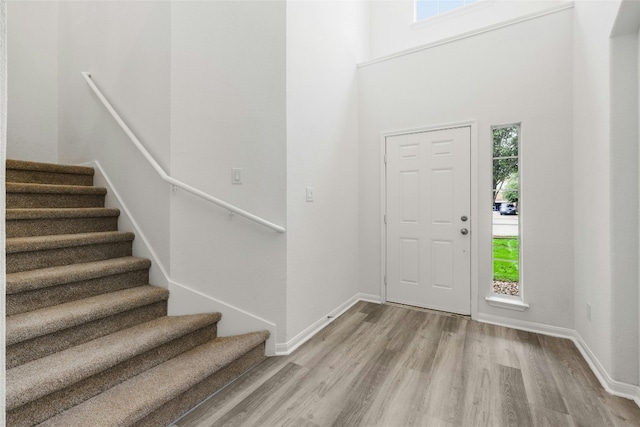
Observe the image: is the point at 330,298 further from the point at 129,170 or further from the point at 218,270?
the point at 129,170

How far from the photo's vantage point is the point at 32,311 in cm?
162

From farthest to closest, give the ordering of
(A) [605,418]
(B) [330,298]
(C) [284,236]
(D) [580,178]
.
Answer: (B) [330,298] → (D) [580,178] → (C) [284,236] → (A) [605,418]

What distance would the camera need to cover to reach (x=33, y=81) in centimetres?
323

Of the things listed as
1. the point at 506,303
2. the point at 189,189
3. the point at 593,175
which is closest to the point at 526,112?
the point at 593,175

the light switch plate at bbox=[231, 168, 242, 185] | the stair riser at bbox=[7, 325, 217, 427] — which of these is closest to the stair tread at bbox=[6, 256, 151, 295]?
the stair riser at bbox=[7, 325, 217, 427]

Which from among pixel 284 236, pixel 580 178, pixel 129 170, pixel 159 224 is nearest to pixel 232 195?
pixel 284 236

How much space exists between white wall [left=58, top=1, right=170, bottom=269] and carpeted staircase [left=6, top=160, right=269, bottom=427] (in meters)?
0.31

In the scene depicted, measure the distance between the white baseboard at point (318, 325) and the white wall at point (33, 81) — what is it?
11.0 feet

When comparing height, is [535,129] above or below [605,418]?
above

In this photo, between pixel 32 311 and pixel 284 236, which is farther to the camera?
pixel 284 236

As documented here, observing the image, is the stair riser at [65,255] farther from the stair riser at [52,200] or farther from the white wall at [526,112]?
the white wall at [526,112]

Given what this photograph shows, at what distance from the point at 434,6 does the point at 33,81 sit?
4753 mm

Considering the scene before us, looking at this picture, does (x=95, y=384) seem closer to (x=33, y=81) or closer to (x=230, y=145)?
(x=230, y=145)

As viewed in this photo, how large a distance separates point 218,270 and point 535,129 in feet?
9.49
